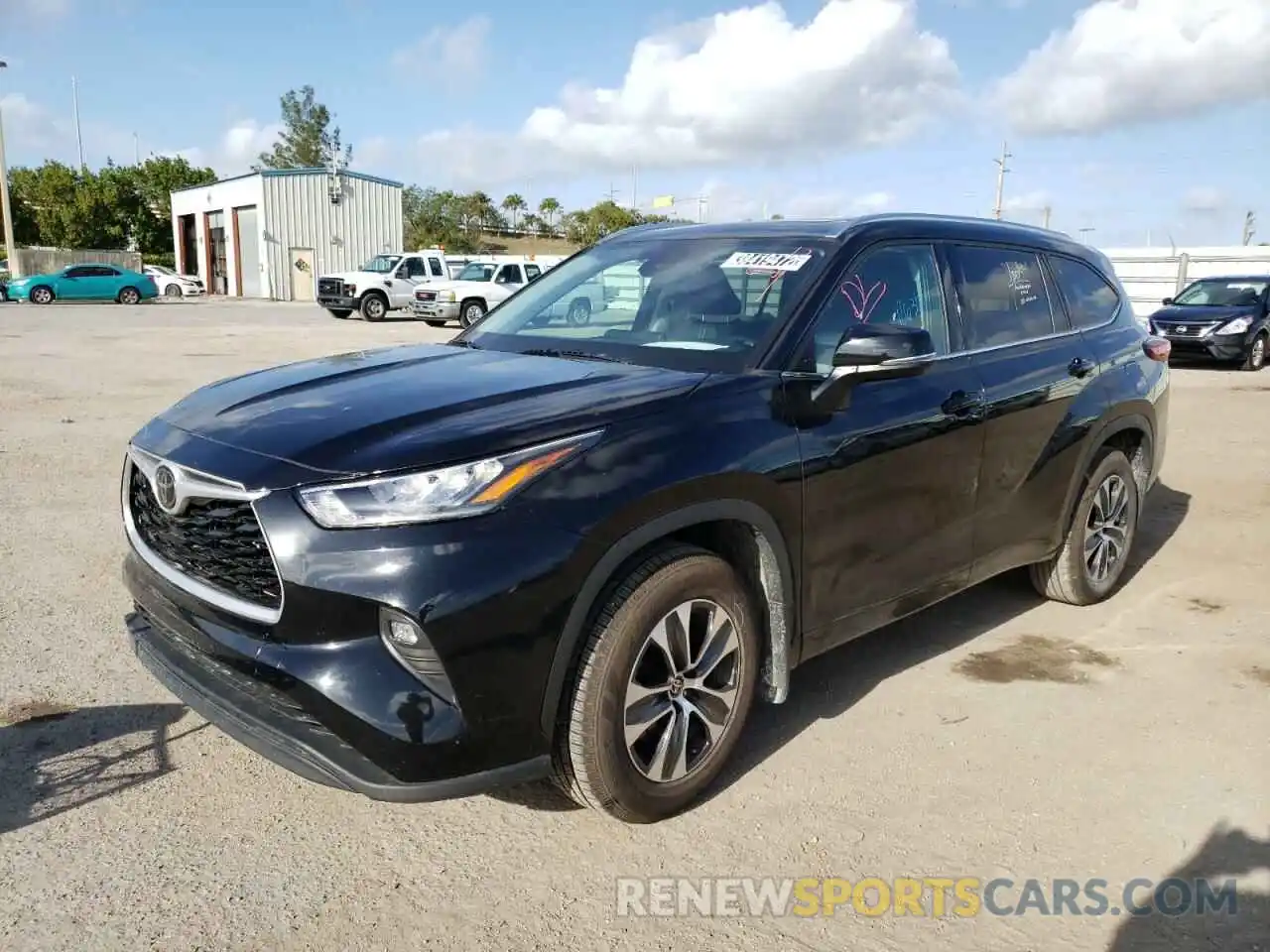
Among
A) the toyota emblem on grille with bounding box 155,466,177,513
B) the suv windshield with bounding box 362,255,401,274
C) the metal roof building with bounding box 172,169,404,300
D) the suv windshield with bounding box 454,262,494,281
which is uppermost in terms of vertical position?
the metal roof building with bounding box 172,169,404,300

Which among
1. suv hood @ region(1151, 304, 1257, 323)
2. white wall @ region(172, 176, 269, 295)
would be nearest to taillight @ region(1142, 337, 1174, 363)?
suv hood @ region(1151, 304, 1257, 323)

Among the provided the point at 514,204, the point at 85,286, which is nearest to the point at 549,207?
the point at 514,204

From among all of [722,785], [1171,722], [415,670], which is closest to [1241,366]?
[1171,722]

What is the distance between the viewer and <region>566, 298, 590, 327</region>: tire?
12.9 ft

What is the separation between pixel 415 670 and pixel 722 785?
4.22 ft

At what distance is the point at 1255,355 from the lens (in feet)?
55.9

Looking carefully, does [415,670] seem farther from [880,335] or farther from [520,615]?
[880,335]

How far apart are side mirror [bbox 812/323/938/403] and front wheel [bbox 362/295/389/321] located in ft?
86.6

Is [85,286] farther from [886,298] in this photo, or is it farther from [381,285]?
[886,298]

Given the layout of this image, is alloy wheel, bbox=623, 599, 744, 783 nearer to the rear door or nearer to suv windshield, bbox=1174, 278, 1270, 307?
the rear door

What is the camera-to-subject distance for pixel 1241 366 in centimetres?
1734

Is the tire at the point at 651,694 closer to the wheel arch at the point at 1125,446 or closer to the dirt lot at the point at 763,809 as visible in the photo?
the dirt lot at the point at 763,809

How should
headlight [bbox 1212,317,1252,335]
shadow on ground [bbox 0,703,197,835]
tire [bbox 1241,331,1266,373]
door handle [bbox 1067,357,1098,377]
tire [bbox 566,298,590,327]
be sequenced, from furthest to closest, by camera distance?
tire [bbox 1241,331,1266,373], headlight [bbox 1212,317,1252,335], door handle [bbox 1067,357,1098,377], tire [bbox 566,298,590,327], shadow on ground [bbox 0,703,197,835]

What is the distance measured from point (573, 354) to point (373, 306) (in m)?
25.9
